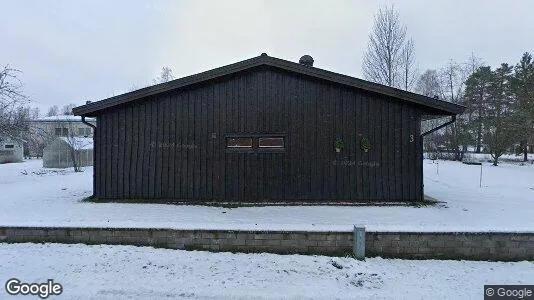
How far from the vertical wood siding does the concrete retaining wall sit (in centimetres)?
399

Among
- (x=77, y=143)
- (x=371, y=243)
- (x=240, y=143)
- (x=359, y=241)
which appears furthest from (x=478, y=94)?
(x=77, y=143)

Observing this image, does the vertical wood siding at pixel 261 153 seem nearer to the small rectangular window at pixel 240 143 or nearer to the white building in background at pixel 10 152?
the small rectangular window at pixel 240 143

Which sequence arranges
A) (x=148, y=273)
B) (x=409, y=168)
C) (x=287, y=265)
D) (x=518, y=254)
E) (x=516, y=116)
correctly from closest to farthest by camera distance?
(x=148, y=273), (x=287, y=265), (x=518, y=254), (x=409, y=168), (x=516, y=116)

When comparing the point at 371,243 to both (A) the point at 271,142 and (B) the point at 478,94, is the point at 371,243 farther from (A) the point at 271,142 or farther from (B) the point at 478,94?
(B) the point at 478,94

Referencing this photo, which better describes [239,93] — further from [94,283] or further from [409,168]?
[94,283]

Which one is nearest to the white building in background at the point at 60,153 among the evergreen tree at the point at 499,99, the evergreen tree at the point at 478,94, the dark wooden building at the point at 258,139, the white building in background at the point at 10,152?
the white building in background at the point at 10,152

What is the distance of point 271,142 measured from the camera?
33.3 ft

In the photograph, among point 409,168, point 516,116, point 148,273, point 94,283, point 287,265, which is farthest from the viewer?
point 516,116

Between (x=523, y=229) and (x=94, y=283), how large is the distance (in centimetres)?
709

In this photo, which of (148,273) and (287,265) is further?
(287,265)

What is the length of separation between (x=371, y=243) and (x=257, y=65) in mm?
6141

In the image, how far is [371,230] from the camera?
19.4 ft

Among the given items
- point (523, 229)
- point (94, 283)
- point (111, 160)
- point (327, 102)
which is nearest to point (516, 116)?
point (327, 102)

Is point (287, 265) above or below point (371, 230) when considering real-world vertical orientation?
below
